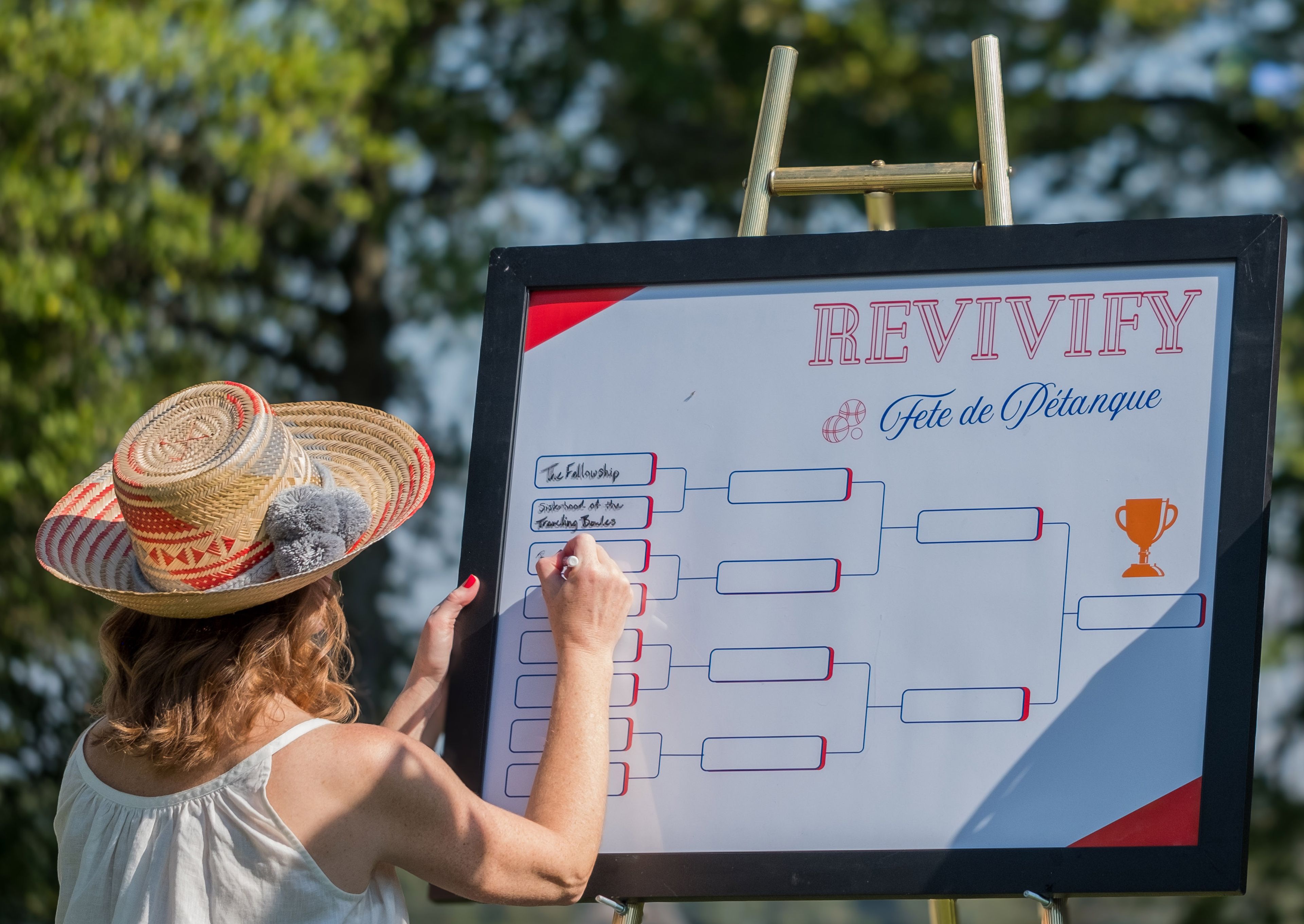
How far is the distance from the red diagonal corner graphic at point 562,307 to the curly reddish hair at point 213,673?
16.9 inches

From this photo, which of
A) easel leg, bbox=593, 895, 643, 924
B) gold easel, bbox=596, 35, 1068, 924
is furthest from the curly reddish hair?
gold easel, bbox=596, 35, 1068, 924

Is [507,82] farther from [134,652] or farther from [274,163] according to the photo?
[134,652]

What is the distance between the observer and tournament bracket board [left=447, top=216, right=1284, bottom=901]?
156 cm

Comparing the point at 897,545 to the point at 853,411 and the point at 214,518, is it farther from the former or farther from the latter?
the point at 214,518

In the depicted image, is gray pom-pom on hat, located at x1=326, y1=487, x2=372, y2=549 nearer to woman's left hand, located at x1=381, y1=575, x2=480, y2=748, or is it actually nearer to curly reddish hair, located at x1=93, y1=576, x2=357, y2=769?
curly reddish hair, located at x1=93, y1=576, x2=357, y2=769

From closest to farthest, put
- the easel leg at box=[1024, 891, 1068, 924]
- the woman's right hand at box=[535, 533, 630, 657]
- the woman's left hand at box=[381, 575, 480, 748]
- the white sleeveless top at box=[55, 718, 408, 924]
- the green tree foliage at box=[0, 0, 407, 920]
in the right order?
the white sleeveless top at box=[55, 718, 408, 924] → the easel leg at box=[1024, 891, 1068, 924] → the woman's right hand at box=[535, 533, 630, 657] → the woman's left hand at box=[381, 575, 480, 748] → the green tree foliage at box=[0, 0, 407, 920]

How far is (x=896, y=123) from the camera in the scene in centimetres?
595

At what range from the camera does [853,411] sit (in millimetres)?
1728

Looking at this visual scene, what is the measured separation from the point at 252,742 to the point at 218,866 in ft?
0.39

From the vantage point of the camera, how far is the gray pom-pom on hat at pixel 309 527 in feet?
4.84

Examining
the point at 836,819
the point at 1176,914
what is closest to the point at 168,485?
the point at 836,819

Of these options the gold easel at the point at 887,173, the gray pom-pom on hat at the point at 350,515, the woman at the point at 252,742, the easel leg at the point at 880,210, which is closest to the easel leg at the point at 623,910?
the woman at the point at 252,742

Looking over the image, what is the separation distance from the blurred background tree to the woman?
11.0 feet

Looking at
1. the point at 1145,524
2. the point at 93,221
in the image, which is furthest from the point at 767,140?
the point at 93,221
